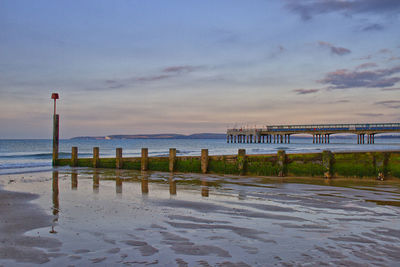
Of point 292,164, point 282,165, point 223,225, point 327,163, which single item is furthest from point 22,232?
point 327,163

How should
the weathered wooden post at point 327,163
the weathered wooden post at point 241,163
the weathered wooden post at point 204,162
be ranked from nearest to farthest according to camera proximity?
1. the weathered wooden post at point 327,163
2. the weathered wooden post at point 241,163
3. the weathered wooden post at point 204,162

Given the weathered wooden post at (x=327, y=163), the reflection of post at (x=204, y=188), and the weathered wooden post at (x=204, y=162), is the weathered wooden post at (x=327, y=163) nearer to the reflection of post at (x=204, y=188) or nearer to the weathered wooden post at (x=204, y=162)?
the reflection of post at (x=204, y=188)

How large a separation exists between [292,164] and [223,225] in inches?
400

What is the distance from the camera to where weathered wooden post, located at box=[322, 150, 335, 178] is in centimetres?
1578

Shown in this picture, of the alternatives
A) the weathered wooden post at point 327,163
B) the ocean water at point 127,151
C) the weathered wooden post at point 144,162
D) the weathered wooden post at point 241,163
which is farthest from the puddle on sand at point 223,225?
the ocean water at point 127,151

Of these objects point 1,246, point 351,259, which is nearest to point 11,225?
point 1,246

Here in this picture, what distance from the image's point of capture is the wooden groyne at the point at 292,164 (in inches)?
598

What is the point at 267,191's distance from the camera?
12.2 metres

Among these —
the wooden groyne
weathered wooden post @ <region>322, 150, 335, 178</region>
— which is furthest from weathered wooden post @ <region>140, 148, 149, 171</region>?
weathered wooden post @ <region>322, 150, 335, 178</region>

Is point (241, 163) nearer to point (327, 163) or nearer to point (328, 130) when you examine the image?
point (327, 163)

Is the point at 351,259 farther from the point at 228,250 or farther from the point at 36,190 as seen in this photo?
the point at 36,190

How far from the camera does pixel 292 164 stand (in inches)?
654

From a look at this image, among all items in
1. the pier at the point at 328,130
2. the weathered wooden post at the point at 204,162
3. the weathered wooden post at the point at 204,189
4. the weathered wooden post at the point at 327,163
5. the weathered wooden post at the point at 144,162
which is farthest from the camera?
the pier at the point at 328,130

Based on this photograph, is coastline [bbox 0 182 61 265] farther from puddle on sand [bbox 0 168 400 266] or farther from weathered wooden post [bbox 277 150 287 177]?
weathered wooden post [bbox 277 150 287 177]
